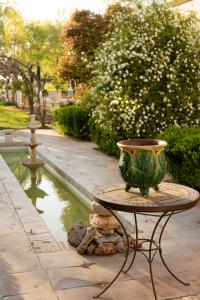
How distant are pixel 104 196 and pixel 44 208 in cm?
403

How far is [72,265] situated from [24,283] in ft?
1.90

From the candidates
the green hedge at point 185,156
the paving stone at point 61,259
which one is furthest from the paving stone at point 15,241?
the green hedge at point 185,156

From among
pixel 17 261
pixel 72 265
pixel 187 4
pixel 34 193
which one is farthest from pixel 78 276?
pixel 187 4

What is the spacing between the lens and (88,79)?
17.0 m

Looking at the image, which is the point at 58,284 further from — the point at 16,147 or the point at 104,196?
the point at 16,147

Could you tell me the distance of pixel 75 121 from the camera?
49.1ft

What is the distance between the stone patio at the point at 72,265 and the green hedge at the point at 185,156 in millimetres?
761

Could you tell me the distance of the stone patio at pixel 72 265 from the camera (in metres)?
3.69

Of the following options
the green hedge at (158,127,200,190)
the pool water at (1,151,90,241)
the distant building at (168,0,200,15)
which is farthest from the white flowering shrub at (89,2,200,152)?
the distant building at (168,0,200,15)

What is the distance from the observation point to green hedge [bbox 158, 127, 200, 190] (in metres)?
6.89

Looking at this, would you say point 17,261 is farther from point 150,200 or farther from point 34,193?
point 34,193

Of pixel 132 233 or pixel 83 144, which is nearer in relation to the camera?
pixel 132 233

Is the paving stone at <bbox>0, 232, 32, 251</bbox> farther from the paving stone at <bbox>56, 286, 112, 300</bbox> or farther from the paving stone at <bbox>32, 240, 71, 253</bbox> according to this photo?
the paving stone at <bbox>56, 286, 112, 300</bbox>

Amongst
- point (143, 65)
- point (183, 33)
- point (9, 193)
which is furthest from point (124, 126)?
point (9, 193)
